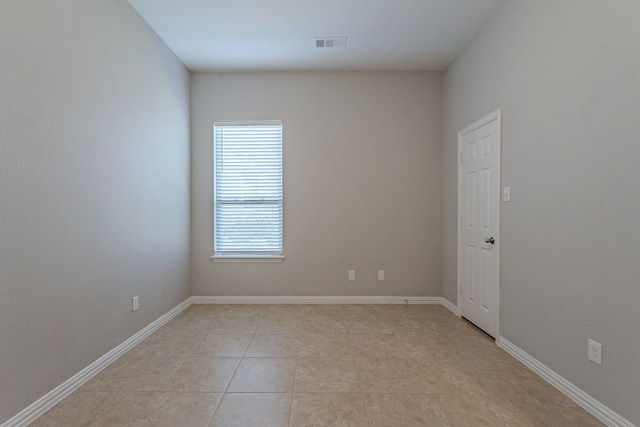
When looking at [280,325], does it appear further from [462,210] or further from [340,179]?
[462,210]

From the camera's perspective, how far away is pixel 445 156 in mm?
3963

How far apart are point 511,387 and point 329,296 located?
2272mm

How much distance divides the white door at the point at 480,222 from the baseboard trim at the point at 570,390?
0.36 metres

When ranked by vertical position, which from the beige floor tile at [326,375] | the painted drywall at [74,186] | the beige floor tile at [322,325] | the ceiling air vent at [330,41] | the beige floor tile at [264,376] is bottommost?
the beige floor tile at [322,325]

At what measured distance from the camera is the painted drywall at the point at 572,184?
166 cm

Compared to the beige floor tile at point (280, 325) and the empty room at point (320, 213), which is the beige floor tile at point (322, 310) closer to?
the empty room at point (320, 213)

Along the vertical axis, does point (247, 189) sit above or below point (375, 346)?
above

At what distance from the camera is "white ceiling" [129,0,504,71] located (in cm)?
278

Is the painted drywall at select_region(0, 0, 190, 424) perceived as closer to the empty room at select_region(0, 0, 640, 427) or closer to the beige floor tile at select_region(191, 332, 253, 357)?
the empty room at select_region(0, 0, 640, 427)

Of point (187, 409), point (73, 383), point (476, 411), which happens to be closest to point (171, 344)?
point (73, 383)

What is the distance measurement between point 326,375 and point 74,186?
2192 millimetres

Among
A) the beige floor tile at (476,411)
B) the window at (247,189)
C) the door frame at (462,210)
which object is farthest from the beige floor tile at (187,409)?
the door frame at (462,210)

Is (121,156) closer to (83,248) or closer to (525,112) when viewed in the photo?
(83,248)

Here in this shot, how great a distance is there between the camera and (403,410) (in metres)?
1.86
